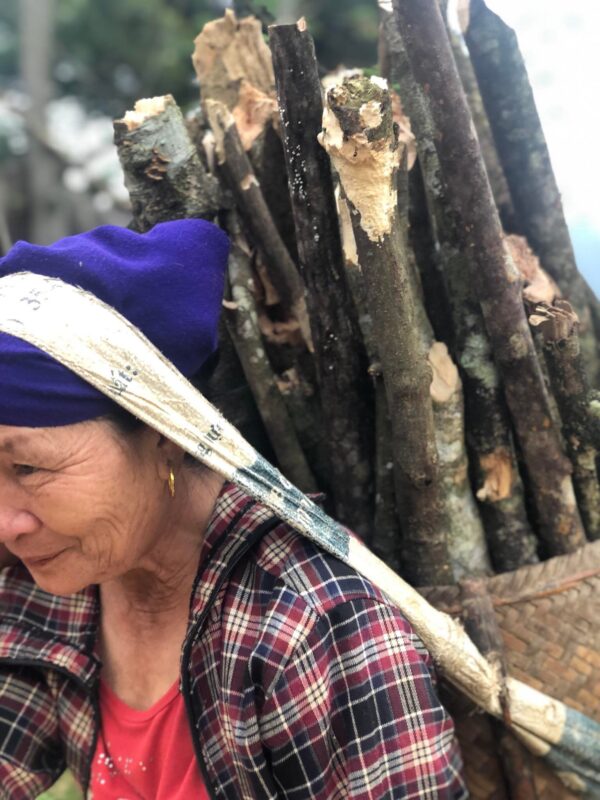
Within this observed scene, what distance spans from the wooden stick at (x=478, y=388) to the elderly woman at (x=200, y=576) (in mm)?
360

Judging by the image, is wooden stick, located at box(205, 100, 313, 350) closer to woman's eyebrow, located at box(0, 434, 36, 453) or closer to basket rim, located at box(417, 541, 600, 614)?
basket rim, located at box(417, 541, 600, 614)

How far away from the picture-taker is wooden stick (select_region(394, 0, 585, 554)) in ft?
4.82

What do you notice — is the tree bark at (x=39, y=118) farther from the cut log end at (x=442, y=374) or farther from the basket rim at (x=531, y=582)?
the basket rim at (x=531, y=582)

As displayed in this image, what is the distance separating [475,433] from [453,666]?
482 mm

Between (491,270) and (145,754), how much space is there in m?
1.16

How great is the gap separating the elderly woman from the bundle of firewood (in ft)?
0.89

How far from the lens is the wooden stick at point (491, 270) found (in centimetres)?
147

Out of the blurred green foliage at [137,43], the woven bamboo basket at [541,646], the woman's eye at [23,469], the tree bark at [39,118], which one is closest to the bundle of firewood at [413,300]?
the woven bamboo basket at [541,646]

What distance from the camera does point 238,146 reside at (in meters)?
1.72

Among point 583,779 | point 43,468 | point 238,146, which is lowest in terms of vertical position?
point 583,779

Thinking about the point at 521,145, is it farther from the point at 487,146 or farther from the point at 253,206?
the point at 253,206

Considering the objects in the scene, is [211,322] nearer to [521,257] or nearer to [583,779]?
[521,257]

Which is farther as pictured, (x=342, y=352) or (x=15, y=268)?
(x=342, y=352)

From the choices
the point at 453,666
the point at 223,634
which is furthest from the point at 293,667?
the point at 453,666
